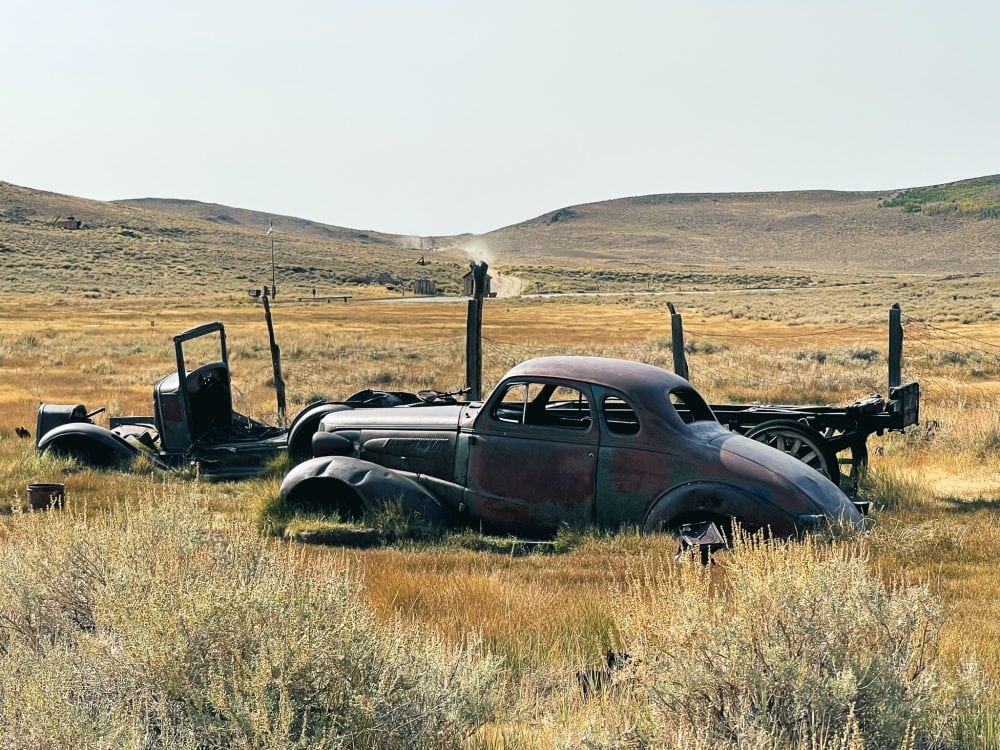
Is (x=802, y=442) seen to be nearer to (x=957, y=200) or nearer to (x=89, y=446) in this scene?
(x=89, y=446)

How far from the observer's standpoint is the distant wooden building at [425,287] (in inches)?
3762

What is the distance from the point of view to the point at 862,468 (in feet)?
36.2

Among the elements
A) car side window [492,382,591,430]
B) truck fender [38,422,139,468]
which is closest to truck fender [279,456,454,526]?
car side window [492,382,591,430]

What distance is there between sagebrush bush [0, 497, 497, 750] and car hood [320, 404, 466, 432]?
14.1 feet

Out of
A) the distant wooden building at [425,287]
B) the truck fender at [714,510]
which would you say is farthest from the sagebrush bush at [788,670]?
the distant wooden building at [425,287]

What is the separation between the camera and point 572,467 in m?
8.41

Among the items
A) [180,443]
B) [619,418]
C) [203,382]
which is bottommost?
[180,443]

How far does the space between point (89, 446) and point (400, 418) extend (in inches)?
177

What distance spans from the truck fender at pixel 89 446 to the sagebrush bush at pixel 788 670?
8931 millimetres

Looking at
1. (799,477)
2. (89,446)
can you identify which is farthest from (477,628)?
(89,446)

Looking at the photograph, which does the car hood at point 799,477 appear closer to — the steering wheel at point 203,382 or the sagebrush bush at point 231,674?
the sagebrush bush at point 231,674

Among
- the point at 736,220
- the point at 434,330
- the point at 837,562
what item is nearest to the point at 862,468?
the point at 837,562

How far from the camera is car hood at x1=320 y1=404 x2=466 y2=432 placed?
29.9 ft

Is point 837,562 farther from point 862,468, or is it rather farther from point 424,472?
point 862,468
